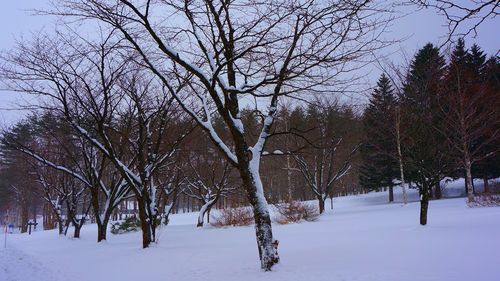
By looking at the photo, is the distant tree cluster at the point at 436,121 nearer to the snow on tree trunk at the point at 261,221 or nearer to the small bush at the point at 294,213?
the snow on tree trunk at the point at 261,221

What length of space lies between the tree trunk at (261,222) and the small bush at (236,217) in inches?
600

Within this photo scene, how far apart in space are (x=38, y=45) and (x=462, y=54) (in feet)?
86.8

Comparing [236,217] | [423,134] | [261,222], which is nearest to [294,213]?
[236,217]

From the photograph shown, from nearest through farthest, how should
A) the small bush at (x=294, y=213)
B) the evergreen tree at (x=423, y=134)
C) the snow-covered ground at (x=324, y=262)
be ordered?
the snow-covered ground at (x=324, y=262) → the evergreen tree at (x=423, y=134) → the small bush at (x=294, y=213)

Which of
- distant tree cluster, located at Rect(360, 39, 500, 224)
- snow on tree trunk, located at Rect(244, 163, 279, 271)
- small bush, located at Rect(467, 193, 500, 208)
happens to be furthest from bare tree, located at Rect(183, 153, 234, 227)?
snow on tree trunk, located at Rect(244, 163, 279, 271)

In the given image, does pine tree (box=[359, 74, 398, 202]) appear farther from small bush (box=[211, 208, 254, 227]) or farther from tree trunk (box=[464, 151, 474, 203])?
small bush (box=[211, 208, 254, 227])

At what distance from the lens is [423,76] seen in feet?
50.8

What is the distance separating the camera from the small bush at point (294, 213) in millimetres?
21453

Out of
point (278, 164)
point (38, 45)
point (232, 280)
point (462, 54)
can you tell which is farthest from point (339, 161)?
point (232, 280)

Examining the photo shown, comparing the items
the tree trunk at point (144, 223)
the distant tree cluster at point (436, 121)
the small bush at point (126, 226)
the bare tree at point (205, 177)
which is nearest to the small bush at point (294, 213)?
the distant tree cluster at point (436, 121)

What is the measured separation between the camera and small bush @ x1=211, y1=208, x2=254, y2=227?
74.9 ft

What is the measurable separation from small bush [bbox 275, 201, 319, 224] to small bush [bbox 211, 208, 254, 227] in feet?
5.95

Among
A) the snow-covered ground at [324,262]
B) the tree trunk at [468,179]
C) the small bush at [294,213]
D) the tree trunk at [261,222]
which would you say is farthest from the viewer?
the tree trunk at [468,179]

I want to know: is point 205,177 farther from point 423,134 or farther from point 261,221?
point 261,221
